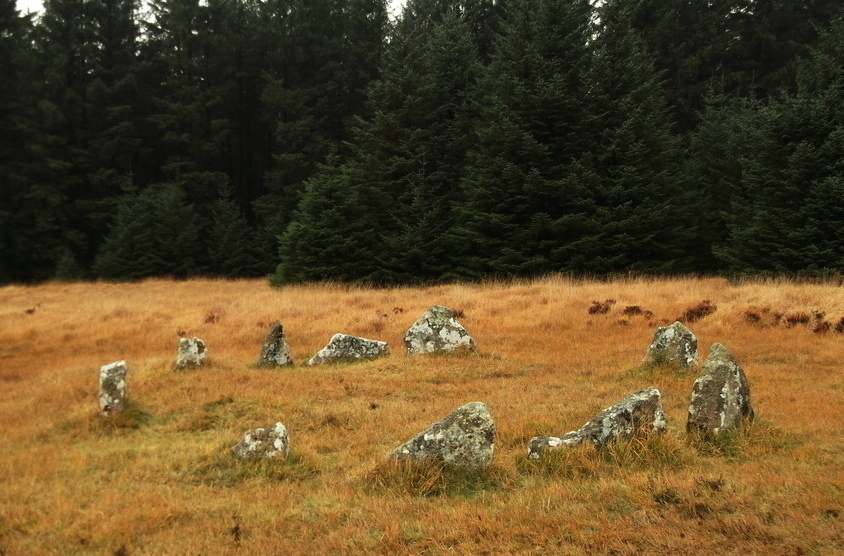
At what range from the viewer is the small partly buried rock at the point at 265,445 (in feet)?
19.6

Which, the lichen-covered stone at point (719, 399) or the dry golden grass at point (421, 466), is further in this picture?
the lichen-covered stone at point (719, 399)

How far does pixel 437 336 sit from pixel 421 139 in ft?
64.7

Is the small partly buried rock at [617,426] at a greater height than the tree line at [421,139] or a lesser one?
lesser

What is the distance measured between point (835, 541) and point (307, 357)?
31.6 ft

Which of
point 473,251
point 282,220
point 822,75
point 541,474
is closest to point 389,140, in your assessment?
point 473,251

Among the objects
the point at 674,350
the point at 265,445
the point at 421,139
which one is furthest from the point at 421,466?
the point at 421,139

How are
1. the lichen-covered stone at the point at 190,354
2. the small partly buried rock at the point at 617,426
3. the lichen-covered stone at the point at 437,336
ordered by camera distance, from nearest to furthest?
1. the small partly buried rock at the point at 617,426
2. the lichen-covered stone at the point at 190,354
3. the lichen-covered stone at the point at 437,336

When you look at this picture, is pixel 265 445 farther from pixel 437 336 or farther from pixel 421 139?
pixel 421 139

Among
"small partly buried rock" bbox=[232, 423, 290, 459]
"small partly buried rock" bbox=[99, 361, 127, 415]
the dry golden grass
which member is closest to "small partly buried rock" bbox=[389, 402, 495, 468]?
the dry golden grass

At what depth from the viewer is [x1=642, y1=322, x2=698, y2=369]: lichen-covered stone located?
945 centimetres

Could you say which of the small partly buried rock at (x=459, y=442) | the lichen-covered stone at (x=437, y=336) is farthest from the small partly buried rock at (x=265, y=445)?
the lichen-covered stone at (x=437, y=336)

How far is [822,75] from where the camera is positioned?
76.0ft

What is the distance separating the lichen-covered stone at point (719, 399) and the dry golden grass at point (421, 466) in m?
0.21

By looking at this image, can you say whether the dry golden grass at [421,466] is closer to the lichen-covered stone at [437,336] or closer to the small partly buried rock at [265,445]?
the small partly buried rock at [265,445]
